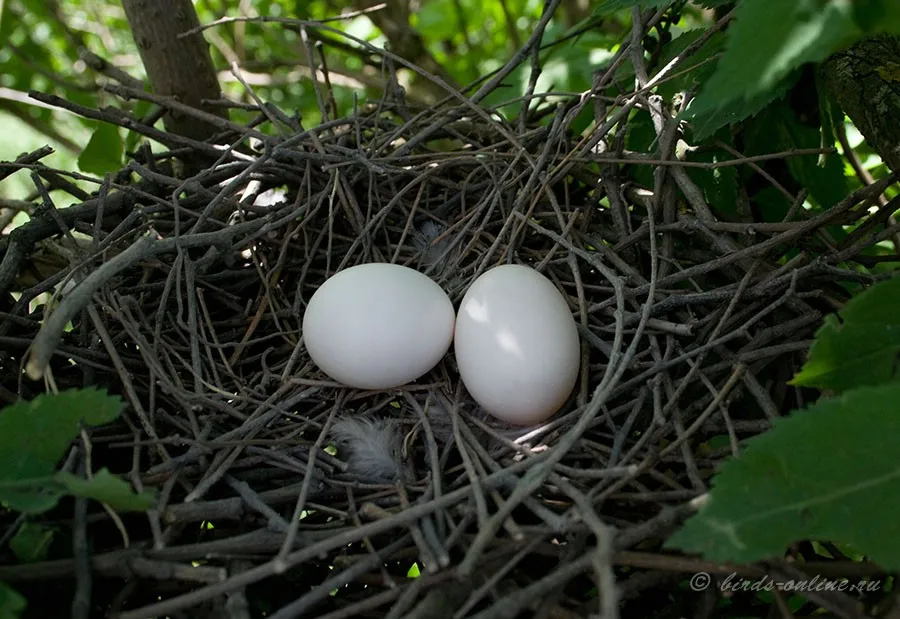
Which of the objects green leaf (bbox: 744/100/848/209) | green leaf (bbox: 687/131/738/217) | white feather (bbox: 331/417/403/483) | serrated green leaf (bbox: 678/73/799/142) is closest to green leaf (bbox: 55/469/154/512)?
white feather (bbox: 331/417/403/483)

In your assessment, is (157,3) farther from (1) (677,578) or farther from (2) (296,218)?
(1) (677,578)

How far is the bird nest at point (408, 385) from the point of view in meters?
0.72

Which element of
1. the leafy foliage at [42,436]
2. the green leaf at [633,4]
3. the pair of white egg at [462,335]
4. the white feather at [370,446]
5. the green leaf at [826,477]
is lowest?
the green leaf at [826,477]

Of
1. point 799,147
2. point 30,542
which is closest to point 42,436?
point 30,542

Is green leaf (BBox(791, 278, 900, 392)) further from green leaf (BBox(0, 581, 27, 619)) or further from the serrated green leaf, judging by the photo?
green leaf (BBox(0, 581, 27, 619))

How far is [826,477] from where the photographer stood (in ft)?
2.10

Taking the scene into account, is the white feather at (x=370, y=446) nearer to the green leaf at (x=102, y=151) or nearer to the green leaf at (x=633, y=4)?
the green leaf at (x=633, y=4)

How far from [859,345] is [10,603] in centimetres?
85

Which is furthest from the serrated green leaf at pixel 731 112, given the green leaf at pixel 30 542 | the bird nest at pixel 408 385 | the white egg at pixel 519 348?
the green leaf at pixel 30 542

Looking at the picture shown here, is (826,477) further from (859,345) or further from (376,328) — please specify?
(376,328)

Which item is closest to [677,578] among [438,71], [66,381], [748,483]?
[748,483]

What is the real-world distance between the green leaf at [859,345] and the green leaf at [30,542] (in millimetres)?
793

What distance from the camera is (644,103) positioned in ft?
3.66

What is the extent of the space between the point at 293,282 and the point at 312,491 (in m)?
0.48
